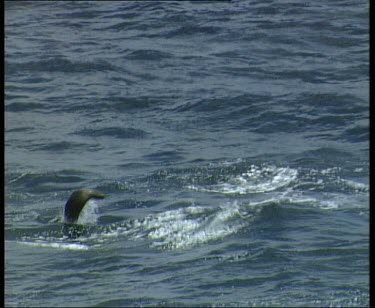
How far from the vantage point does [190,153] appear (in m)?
11.7

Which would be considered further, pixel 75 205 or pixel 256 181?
pixel 256 181

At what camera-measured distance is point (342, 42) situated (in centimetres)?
1708

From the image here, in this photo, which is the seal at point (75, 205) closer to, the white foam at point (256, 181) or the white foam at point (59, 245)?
the white foam at point (59, 245)

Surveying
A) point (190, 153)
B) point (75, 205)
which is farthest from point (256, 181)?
point (75, 205)

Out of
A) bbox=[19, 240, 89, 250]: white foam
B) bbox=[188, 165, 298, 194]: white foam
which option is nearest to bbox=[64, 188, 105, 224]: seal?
bbox=[19, 240, 89, 250]: white foam

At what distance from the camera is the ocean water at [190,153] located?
7.68m

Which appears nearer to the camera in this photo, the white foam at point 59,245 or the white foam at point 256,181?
the white foam at point 59,245

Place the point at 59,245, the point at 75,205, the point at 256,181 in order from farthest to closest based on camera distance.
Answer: the point at 256,181 < the point at 75,205 < the point at 59,245

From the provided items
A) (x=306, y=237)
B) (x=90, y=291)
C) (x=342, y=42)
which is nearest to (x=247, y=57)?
(x=342, y=42)

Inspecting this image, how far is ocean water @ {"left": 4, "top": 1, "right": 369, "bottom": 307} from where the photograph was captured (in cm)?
768

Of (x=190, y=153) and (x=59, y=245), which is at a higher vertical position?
(x=59, y=245)

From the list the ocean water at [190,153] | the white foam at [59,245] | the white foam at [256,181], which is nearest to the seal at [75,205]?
the ocean water at [190,153]

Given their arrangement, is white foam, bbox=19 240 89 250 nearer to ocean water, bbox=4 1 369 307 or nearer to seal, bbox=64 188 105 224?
ocean water, bbox=4 1 369 307

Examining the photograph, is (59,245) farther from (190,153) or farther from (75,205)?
(190,153)
